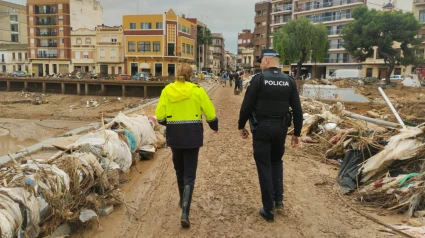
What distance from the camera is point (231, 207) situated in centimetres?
432

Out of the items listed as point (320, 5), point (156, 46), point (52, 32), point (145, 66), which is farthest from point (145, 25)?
point (320, 5)

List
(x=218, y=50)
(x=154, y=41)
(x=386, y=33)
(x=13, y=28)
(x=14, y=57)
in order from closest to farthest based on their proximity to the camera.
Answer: (x=386, y=33) → (x=154, y=41) → (x=14, y=57) → (x=13, y=28) → (x=218, y=50)

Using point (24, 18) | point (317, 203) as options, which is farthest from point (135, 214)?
point (24, 18)

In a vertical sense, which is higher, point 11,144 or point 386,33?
point 386,33

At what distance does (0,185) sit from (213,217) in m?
2.16

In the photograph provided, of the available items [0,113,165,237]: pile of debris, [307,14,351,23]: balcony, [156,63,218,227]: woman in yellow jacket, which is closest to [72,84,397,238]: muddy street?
[0,113,165,237]: pile of debris

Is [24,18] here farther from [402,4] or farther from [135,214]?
[135,214]

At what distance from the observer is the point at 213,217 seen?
4.01 metres

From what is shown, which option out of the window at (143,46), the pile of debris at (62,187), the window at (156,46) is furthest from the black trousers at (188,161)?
the window at (143,46)

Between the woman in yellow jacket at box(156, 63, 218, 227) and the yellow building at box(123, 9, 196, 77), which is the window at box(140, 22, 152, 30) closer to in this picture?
the yellow building at box(123, 9, 196, 77)

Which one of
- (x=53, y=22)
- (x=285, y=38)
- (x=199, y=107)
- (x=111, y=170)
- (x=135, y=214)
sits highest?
(x=53, y=22)

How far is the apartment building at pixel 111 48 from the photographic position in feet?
196

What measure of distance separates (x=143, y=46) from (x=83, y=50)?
1305 centimetres

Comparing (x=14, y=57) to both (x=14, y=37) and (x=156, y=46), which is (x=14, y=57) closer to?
(x=14, y=37)
